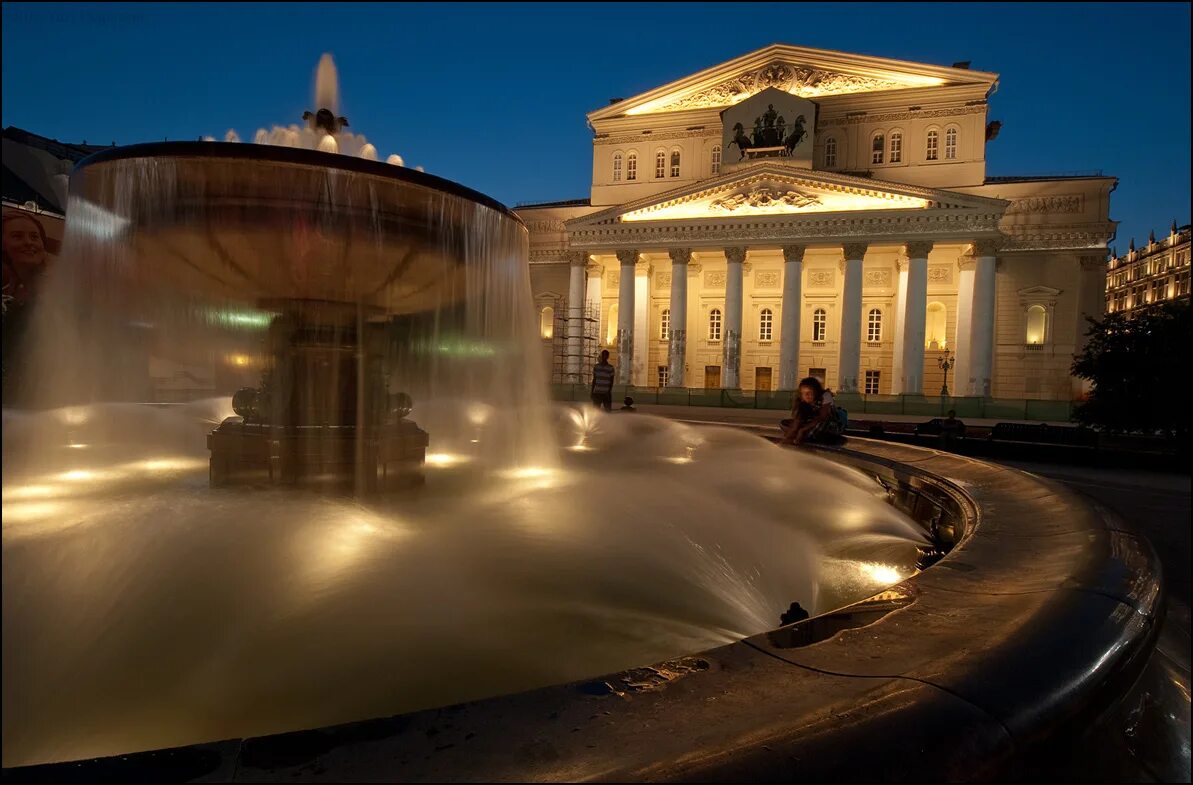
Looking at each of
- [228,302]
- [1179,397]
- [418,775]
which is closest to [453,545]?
[418,775]

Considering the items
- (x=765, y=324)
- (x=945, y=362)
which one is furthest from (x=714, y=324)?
(x=945, y=362)

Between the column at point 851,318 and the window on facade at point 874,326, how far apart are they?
17.7 ft

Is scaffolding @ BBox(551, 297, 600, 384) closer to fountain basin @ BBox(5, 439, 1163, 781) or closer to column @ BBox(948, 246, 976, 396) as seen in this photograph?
column @ BBox(948, 246, 976, 396)

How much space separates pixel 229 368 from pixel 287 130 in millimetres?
12773

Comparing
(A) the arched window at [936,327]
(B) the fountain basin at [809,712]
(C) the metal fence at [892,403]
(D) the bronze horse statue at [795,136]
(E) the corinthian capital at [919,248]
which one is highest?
(D) the bronze horse statue at [795,136]

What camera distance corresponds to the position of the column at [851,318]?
29656 mm

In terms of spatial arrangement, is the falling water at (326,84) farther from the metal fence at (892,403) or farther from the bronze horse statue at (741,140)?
the bronze horse statue at (741,140)

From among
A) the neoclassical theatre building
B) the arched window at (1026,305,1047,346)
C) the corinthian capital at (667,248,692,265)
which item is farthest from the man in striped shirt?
the arched window at (1026,305,1047,346)

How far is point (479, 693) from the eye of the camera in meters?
1.84

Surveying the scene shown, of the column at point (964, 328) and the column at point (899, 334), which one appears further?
the column at point (899, 334)

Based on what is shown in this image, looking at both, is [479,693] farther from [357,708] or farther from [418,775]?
[418,775]

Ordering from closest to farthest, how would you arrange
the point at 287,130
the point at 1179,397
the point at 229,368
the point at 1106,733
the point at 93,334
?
the point at 1106,733 < the point at 93,334 < the point at 287,130 < the point at 1179,397 < the point at 229,368

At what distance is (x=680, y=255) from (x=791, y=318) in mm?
6545

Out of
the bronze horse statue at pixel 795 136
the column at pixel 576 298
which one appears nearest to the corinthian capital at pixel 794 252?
the bronze horse statue at pixel 795 136
